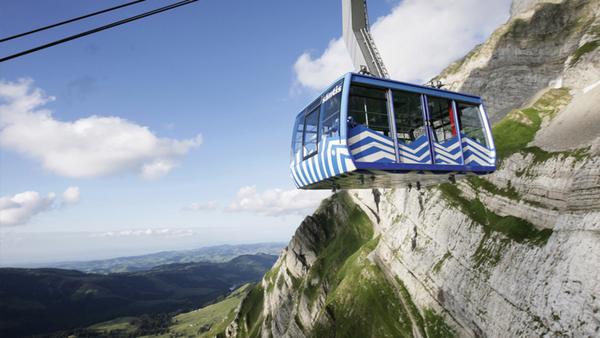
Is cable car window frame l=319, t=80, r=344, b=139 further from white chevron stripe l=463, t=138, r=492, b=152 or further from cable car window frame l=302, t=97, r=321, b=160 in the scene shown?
white chevron stripe l=463, t=138, r=492, b=152

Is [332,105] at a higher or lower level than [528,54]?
lower

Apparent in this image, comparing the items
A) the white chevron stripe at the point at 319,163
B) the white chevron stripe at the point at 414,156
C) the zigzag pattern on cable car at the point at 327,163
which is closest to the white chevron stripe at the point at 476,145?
the white chevron stripe at the point at 414,156

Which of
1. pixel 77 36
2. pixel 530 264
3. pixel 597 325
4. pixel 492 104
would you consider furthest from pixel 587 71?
pixel 77 36

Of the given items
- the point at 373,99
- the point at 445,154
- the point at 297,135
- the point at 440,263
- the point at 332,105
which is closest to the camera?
the point at 332,105

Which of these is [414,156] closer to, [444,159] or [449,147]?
[444,159]

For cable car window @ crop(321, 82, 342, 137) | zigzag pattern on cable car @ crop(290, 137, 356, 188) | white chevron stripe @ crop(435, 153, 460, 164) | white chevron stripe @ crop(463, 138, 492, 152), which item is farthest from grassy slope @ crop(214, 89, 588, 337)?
cable car window @ crop(321, 82, 342, 137)

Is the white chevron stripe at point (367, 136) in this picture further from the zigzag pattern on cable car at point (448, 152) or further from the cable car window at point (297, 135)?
the cable car window at point (297, 135)

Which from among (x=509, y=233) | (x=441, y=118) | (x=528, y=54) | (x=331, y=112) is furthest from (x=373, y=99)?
(x=528, y=54)
